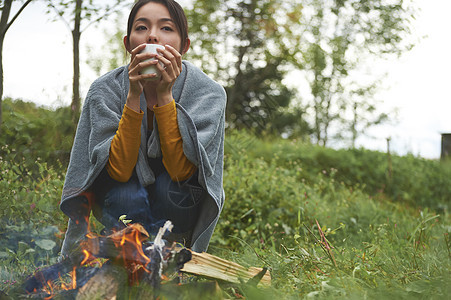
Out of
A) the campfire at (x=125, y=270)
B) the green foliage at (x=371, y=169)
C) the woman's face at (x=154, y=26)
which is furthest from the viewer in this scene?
the green foliage at (x=371, y=169)

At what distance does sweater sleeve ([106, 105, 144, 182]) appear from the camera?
186cm

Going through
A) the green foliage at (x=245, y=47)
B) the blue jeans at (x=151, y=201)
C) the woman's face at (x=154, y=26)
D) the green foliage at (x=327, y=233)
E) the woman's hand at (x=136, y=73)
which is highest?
the green foliage at (x=245, y=47)

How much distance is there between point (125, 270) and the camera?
1.57 meters

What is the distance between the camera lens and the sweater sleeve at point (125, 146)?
186 centimetres

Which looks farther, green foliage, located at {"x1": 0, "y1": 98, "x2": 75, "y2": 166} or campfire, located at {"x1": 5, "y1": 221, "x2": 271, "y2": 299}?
green foliage, located at {"x1": 0, "y1": 98, "x2": 75, "y2": 166}

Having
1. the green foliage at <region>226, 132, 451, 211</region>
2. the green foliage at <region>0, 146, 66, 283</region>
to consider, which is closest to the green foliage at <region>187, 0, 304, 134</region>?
the green foliage at <region>226, 132, 451, 211</region>

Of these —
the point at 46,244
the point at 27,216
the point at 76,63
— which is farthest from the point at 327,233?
the point at 76,63

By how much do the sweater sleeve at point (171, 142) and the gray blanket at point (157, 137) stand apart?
0.03 metres

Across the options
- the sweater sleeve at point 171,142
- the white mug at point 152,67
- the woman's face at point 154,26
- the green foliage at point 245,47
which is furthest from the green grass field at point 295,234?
the green foliage at point 245,47

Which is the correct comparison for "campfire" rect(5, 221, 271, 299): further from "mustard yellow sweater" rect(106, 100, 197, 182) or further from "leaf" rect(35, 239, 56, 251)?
"leaf" rect(35, 239, 56, 251)

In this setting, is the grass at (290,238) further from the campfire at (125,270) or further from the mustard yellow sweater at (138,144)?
the mustard yellow sweater at (138,144)

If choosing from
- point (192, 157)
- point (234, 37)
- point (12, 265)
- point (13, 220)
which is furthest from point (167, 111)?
point (234, 37)

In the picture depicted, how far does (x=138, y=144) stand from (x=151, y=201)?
1.01 ft

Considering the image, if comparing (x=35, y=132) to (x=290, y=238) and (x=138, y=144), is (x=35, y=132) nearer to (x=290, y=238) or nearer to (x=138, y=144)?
(x=138, y=144)
